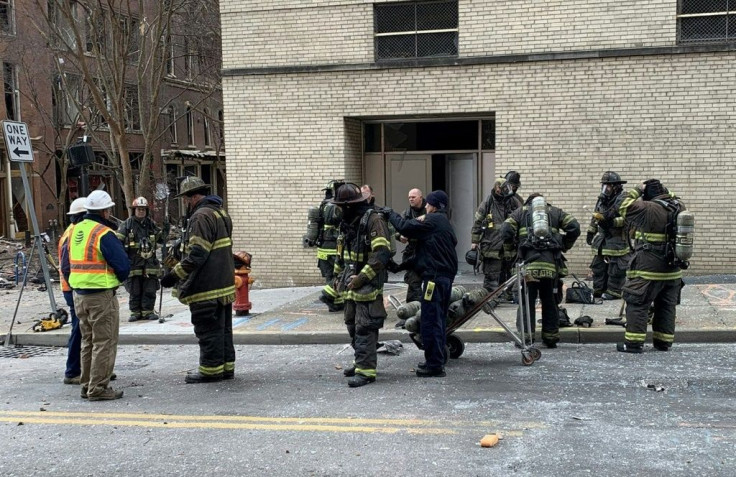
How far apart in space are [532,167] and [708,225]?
297cm

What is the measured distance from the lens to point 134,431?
5.96 meters

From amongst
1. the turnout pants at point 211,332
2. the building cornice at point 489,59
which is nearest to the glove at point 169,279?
the turnout pants at point 211,332

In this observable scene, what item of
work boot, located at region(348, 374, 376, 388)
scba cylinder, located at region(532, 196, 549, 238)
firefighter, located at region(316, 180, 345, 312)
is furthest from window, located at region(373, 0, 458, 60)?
work boot, located at region(348, 374, 376, 388)

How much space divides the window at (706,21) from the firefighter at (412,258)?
601 cm

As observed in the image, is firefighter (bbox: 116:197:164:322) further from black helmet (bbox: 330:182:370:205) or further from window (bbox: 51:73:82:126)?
window (bbox: 51:73:82:126)

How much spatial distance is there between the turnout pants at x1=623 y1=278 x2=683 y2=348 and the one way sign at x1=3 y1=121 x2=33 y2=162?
8.21 m

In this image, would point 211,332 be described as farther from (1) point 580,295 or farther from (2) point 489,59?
(2) point 489,59

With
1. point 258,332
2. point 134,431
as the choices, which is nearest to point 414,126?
point 258,332

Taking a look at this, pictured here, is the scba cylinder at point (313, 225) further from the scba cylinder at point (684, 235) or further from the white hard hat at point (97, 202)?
the scba cylinder at point (684, 235)

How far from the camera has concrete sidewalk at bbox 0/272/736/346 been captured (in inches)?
355

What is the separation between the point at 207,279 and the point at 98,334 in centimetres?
111

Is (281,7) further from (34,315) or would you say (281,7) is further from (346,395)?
(346,395)

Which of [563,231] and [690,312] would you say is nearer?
[563,231]

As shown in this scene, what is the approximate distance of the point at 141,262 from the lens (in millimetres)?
11336
